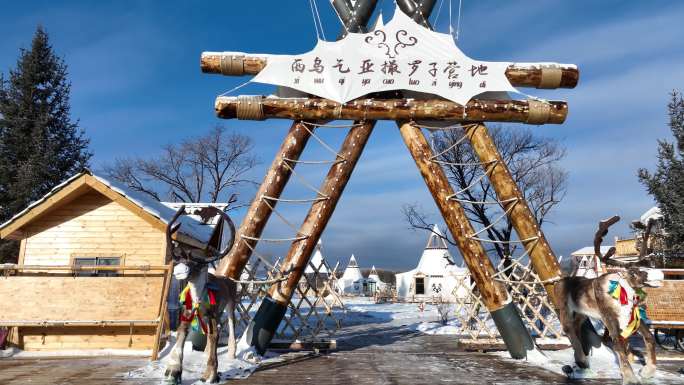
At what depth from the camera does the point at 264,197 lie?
814 cm

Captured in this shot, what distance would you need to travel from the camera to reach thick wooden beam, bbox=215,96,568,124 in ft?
27.0

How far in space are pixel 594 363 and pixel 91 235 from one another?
10353 mm

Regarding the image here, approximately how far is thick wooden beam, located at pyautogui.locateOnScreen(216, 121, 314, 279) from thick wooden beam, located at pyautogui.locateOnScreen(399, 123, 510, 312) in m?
1.99

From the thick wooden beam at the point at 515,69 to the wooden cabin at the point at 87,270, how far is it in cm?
340

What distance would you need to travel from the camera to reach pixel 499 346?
898 centimetres

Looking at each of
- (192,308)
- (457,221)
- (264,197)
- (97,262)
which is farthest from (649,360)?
(97,262)

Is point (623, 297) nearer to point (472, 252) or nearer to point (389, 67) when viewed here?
point (472, 252)

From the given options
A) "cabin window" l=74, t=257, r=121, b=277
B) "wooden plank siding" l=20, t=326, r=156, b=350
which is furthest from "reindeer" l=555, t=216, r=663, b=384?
"cabin window" l=74, t=257, r=121, b=277

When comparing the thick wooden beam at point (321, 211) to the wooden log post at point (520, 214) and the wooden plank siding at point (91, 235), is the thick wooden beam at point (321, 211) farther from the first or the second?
the wooden plank siding at point (91, 235)

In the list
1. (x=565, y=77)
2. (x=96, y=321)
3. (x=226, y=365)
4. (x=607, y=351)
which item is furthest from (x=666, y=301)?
(x=96, y=321)

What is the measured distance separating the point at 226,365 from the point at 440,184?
4.69 meters

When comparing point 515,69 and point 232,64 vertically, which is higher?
point 232,64

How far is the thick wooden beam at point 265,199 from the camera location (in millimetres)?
7855

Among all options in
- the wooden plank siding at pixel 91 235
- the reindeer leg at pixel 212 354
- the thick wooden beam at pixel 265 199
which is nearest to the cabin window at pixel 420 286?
the wooden plank siding at pixel 91 235
